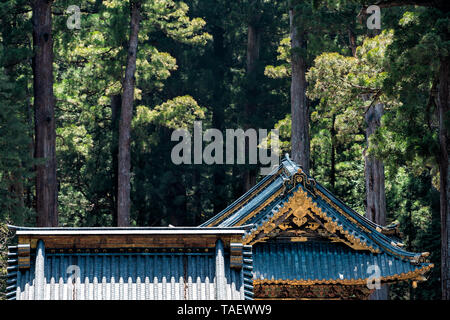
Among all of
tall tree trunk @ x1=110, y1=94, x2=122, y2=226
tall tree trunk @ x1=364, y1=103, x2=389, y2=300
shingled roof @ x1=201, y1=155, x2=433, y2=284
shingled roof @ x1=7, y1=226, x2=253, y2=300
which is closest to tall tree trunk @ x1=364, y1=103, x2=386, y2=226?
tall tree trunk @ x1=364, y1=103, x2=389, y2=300

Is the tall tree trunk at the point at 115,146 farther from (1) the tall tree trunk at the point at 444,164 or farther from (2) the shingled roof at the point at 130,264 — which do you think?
(2) the shingled roof at the point at 130,264

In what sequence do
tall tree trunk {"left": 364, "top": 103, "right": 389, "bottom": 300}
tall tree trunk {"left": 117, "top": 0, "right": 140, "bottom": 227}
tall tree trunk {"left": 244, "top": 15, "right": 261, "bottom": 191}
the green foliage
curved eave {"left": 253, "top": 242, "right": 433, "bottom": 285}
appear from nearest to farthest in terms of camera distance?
curved eave {"left": 253, "top": 242, "right": 433, "bottom": 285}
the green foliage
tall tree trunk {"left": 364, "top": 103, "right": 389, "bottom": 300}
tall tree trunk {"left": 117, "top": 0, "right": 140, "bottom": 227}
tall tree trunk {"left": 244, "top": 15, "right": 261, "bottom": 191}

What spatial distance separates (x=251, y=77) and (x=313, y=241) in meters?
22.5

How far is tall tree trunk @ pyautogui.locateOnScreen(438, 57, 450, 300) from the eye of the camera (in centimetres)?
1561

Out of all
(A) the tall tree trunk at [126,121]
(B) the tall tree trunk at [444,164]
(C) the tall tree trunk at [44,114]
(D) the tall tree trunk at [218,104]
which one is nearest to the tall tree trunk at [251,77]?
(D) the tall tree trunk at [218,104]

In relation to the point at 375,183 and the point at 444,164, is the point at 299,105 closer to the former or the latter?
the point at 375,183

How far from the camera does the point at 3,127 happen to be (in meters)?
20.7

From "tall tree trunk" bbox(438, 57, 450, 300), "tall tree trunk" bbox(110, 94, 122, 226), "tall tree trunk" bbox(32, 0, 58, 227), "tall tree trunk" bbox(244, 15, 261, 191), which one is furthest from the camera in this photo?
"tall tree trunk" bbox(244, 15, 261, 191)

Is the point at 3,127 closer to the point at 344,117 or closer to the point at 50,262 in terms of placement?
the point at 344,117

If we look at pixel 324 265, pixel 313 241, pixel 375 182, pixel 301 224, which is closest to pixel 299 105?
pixel 375 182

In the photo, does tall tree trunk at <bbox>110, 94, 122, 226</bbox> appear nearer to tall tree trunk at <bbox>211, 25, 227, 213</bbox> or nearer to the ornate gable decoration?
tall tree trunk at <bbox>211, 25, 227, 213</bbox>

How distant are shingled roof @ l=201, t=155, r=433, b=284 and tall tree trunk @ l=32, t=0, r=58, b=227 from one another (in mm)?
10410

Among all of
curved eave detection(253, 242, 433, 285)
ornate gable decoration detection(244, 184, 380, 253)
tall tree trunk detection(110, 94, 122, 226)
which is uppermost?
tall tree trunk detection(110, 94, 122, 226)
